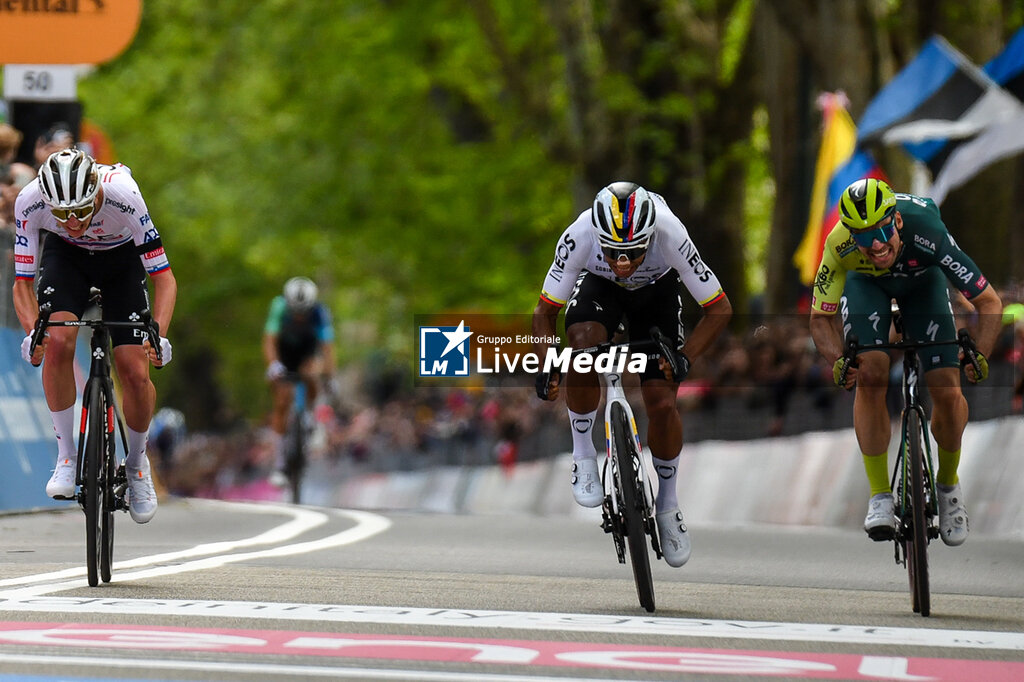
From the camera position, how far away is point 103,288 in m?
9.88

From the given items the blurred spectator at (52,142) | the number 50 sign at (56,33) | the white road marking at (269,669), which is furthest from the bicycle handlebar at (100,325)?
the number 50 sign at (56,33)

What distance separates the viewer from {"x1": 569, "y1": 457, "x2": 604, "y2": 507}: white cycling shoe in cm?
938

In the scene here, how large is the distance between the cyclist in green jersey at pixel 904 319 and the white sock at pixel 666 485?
83 centimetres

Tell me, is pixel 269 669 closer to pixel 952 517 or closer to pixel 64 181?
pixel 64 181

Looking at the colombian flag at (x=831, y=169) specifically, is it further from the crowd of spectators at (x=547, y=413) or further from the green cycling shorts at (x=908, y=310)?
the green cycling shorts at (x=908, y=310)

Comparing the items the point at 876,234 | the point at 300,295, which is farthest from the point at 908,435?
the point at 300,295

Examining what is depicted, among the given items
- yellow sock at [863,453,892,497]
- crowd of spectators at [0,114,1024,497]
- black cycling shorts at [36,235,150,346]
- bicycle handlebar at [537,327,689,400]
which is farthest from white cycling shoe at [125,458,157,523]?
crowd of spectators at [0,114,1024,497]

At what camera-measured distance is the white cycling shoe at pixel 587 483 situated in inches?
369

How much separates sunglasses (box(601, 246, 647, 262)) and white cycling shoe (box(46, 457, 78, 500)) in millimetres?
2562

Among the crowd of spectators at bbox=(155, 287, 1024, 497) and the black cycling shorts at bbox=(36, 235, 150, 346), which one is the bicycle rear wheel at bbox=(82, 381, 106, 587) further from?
the crowd of spectators at bbox=(155, 287, 1024, 497)

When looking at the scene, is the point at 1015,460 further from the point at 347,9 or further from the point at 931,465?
the point at 347,9

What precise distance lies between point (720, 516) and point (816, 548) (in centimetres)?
536

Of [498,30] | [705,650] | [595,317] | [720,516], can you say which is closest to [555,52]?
[498,30]

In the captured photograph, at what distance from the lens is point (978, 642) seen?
796 centimetres
